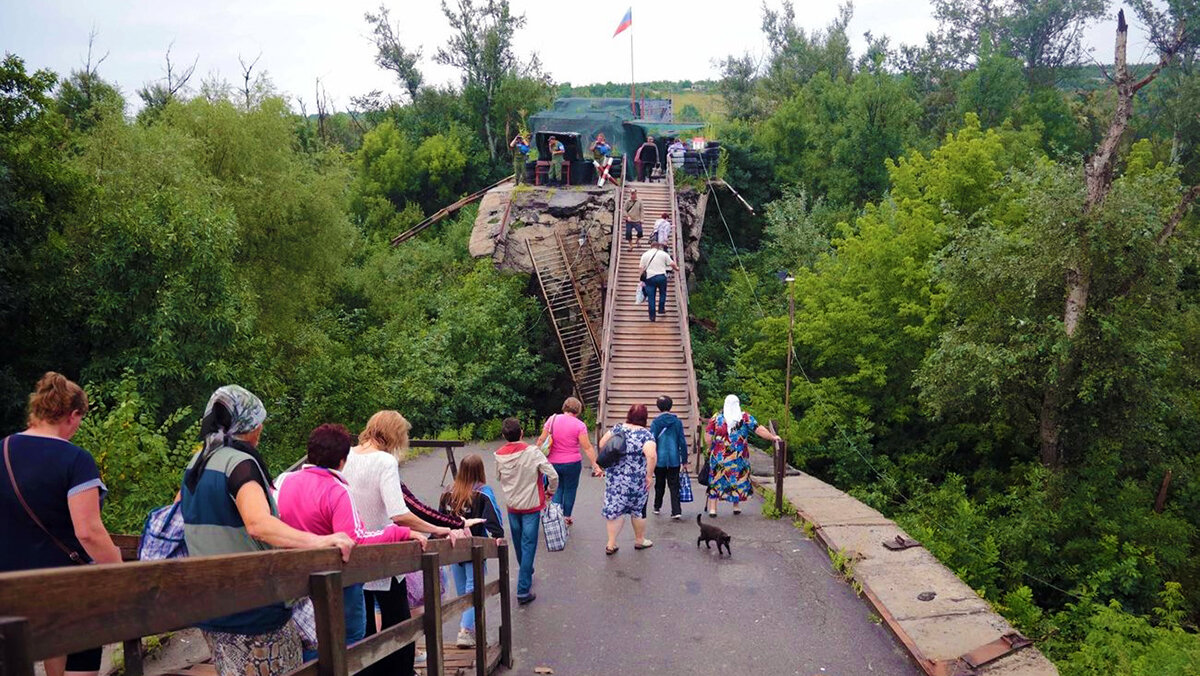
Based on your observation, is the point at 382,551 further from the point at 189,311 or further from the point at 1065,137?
the point at 1065,137

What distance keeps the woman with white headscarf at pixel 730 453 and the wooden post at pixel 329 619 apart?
7284 mm

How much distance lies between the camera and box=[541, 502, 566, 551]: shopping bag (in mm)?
7587

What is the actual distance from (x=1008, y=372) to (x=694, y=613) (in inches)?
339

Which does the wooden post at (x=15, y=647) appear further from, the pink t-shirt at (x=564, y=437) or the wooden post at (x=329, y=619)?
the pink t-shirt at (x=564, y=437)

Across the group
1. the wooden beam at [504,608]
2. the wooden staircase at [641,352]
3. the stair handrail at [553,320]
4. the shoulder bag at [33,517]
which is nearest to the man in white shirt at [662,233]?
the wooden staircase at [641,352]

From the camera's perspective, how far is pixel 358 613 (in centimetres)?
425

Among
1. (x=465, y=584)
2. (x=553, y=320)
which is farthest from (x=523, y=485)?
(x=553, y=320)

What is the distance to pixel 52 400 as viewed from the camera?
3643 millimetres

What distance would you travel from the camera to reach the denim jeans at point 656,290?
17156 mm

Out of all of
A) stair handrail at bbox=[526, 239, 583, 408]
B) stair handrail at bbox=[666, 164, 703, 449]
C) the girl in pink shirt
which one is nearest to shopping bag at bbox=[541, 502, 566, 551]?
the girl in pink shirt

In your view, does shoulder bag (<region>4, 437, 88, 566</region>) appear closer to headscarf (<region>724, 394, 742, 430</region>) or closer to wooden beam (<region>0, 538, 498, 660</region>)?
wooden beam (<region>0, 538, 498, 660</region>)

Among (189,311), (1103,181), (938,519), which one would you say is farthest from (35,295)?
(1103,181)

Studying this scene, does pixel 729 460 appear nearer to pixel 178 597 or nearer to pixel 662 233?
pixel 178 597

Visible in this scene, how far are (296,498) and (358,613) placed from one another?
74 cm
